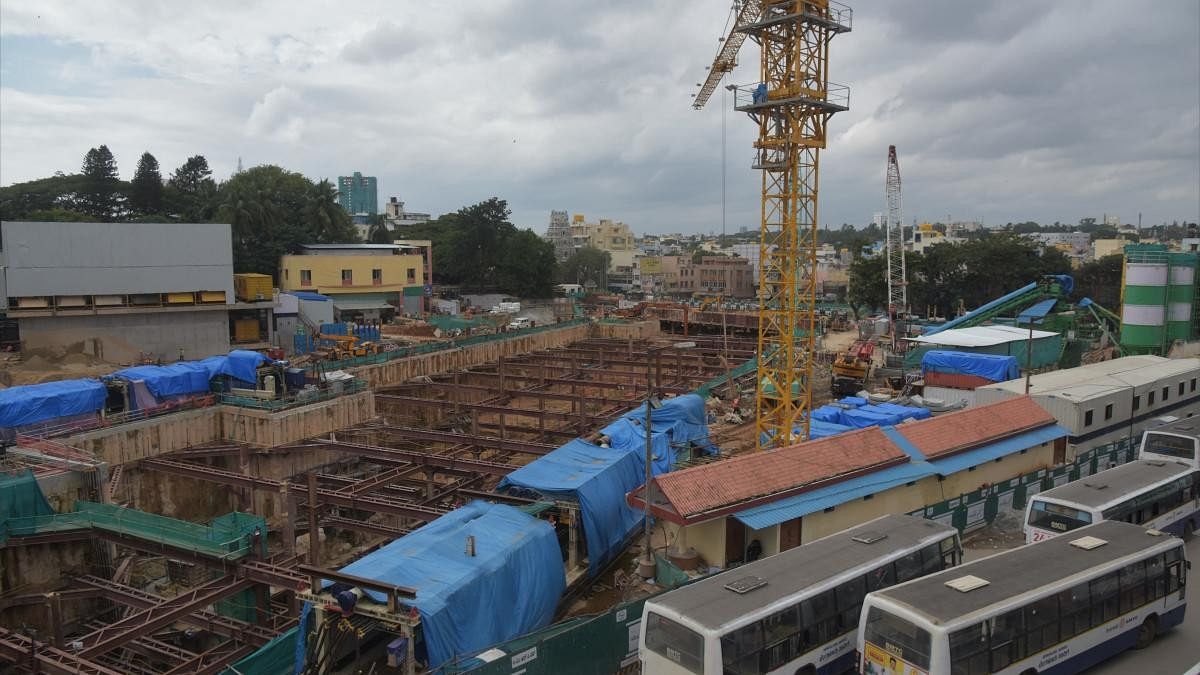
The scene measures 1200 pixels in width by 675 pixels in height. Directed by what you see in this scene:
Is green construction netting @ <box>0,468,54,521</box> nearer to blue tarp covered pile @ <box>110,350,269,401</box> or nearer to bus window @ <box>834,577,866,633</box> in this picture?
blue tarp covered pile @ <box>110,350,269,401</box>

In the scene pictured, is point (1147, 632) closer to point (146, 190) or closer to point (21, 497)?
point (21, 497)

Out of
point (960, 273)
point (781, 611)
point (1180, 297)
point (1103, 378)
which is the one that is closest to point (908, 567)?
point (781, 611)

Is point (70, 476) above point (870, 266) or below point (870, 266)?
below

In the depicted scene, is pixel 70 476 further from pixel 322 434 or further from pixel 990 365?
pixel 990 365

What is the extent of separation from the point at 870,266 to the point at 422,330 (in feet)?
139

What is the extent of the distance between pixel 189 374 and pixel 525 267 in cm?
5281

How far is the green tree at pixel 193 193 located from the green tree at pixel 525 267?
1065 inches

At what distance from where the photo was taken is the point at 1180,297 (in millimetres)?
39000

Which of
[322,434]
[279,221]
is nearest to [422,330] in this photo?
[279,221]

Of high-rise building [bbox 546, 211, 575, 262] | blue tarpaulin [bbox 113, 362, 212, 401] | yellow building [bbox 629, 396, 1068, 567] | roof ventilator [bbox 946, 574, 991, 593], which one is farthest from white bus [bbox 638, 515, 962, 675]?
high-rise building [bbox 546, 211, 575, 262]

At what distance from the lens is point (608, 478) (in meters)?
17.3

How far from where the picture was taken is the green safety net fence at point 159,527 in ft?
47.5

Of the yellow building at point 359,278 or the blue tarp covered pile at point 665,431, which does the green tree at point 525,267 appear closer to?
the yellow building at point 359,278

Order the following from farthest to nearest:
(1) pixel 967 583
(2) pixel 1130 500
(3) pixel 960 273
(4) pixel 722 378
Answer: (3) pixel 960 273, (4) pixel 722 378, (2) pixel 1130 500, (1) pixel 967 583
